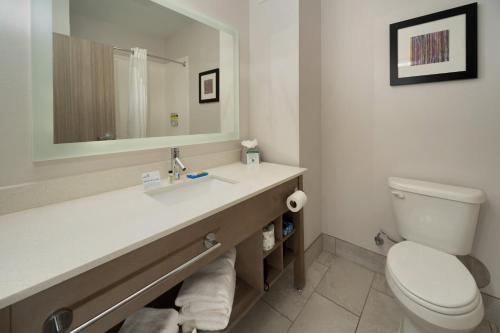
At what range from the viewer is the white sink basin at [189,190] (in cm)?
108

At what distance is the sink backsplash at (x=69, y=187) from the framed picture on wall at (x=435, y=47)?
1.60m

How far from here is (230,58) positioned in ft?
5.29

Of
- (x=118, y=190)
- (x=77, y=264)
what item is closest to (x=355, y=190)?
(x=118, y=190)

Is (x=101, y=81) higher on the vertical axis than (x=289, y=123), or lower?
higher

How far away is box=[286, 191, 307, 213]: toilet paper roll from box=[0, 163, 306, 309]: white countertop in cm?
26

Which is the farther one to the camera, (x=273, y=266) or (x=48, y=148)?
(x=273, y=266)

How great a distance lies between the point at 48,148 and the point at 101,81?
37 cm

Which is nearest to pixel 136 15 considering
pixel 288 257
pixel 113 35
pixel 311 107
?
pixel 113 35

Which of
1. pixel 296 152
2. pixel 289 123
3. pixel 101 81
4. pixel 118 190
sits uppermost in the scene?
pixel 101 81

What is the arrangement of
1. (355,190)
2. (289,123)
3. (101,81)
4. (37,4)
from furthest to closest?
1. (355,190)
2. (289,123)
3. (101,81)
4. (37,4)

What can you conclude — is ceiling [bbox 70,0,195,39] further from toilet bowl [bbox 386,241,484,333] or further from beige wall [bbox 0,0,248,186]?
toilet bowl [bbox 386,241,484,333]

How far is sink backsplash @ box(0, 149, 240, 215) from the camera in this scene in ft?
2.63

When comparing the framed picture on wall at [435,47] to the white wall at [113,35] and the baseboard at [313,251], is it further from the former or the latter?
the white wall at [113,35]

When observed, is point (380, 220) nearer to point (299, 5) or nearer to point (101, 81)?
point (299, 5)
